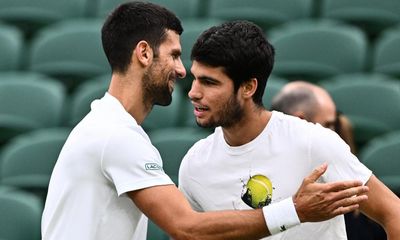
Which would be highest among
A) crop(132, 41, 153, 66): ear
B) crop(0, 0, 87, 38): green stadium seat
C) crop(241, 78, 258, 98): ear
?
crop(132, 41, 153, 66): ear

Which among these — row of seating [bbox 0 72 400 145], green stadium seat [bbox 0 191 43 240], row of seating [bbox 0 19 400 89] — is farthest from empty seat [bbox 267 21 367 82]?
green stadium seat [bbox 0 191 43 240]

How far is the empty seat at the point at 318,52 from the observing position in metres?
6.21

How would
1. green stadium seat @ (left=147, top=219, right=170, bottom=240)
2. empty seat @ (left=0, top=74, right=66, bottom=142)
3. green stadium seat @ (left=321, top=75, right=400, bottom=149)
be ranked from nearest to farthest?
1. green stadium seat @ (left=147, top=219, right=170, bottom=240)
2. green stadium seat @ (left=321, top=75, right=400, bottom=149)
3. empty seat @ (left=0, top=74, right=66, bottom=142)

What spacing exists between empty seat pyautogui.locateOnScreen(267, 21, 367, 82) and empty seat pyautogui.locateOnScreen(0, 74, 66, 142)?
1340mm

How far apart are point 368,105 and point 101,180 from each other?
109 inches

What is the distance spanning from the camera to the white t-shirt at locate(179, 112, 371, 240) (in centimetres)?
335

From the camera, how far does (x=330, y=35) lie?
6.26 meters

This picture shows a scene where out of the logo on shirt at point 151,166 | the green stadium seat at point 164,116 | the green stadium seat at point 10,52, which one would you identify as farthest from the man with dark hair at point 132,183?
the green stadium seat at point 10,52

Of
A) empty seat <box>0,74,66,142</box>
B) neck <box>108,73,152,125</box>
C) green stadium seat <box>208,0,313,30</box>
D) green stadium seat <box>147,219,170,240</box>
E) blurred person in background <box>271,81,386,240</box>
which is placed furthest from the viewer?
green stadium seat <box>208,0,313,30</box>

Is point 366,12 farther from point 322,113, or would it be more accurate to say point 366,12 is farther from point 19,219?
point 19,219

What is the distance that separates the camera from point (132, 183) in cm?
325

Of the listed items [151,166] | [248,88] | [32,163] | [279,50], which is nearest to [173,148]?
[32,163]

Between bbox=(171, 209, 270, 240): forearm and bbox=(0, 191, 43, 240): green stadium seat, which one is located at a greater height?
bbox=(171, 209, 270, 240): forearm

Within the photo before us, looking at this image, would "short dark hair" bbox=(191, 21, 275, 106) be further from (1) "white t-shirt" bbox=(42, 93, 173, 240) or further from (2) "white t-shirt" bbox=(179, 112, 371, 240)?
(1) "white t-shirt" bbox=(42, 93, 173, 240)
